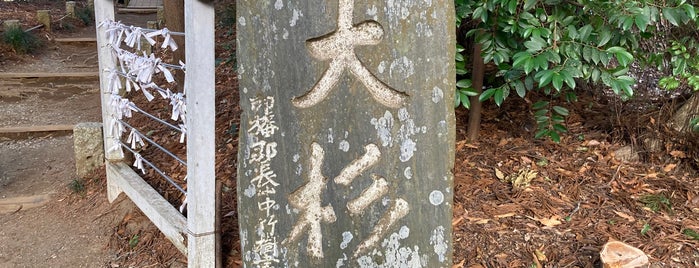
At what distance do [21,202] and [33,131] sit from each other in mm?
1301

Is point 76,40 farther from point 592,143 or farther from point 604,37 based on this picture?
point 604,37

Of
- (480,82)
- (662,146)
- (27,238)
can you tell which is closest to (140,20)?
(27,238)

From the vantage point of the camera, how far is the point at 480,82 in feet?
11.9

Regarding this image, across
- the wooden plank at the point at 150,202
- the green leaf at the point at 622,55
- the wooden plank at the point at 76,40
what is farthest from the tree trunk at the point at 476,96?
the wooden plank at the point at 76,40

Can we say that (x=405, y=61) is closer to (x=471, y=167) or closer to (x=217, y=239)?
(x=217, y=239)

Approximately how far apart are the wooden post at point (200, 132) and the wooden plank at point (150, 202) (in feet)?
0.71

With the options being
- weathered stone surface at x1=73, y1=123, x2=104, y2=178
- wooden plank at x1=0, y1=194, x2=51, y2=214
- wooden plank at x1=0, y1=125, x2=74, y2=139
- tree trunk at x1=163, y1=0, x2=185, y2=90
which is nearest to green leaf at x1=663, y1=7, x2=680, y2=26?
tree trunk at x1=163, y1=0, x2=185, y2=90

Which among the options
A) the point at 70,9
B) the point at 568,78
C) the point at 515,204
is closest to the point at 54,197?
the point at 515,204

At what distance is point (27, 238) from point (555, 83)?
3.59 m

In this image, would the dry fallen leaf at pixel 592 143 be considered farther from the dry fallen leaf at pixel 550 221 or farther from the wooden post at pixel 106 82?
the wooden post at pixel 106 82

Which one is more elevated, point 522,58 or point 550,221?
point 522,58

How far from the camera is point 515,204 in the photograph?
3389 millimetres

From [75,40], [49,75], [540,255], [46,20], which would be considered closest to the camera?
[540,255]

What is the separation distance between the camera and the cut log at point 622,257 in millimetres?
2652
